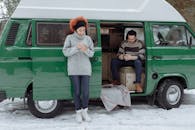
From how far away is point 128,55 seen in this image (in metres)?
8.52

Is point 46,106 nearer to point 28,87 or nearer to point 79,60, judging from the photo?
point 28,87

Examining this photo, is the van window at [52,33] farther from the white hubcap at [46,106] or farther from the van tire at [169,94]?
the van tire at [169,94]

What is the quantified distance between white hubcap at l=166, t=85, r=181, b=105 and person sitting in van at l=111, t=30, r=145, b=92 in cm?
64

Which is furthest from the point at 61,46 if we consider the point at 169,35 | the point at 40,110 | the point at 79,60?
the point at 169,35

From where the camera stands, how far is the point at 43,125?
7152 mm

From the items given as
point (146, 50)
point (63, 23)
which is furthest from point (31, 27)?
point (146, 50)

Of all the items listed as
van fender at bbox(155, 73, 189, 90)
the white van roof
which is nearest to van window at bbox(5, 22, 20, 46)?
the white van roof

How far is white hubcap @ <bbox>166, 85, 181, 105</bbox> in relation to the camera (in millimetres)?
8629

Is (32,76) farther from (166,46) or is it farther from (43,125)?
(166,46)

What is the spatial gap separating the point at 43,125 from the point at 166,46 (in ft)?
10.1

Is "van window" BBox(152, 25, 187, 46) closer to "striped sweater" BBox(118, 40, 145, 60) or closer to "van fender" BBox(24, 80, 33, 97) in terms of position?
"striped sweater" BBox(118, 40, 145, 60)

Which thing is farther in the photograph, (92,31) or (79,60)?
(92,31)

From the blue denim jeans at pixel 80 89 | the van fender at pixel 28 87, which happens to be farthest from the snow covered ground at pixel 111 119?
the van fender at pixel 28 87

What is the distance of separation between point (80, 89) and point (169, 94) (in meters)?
2.14
